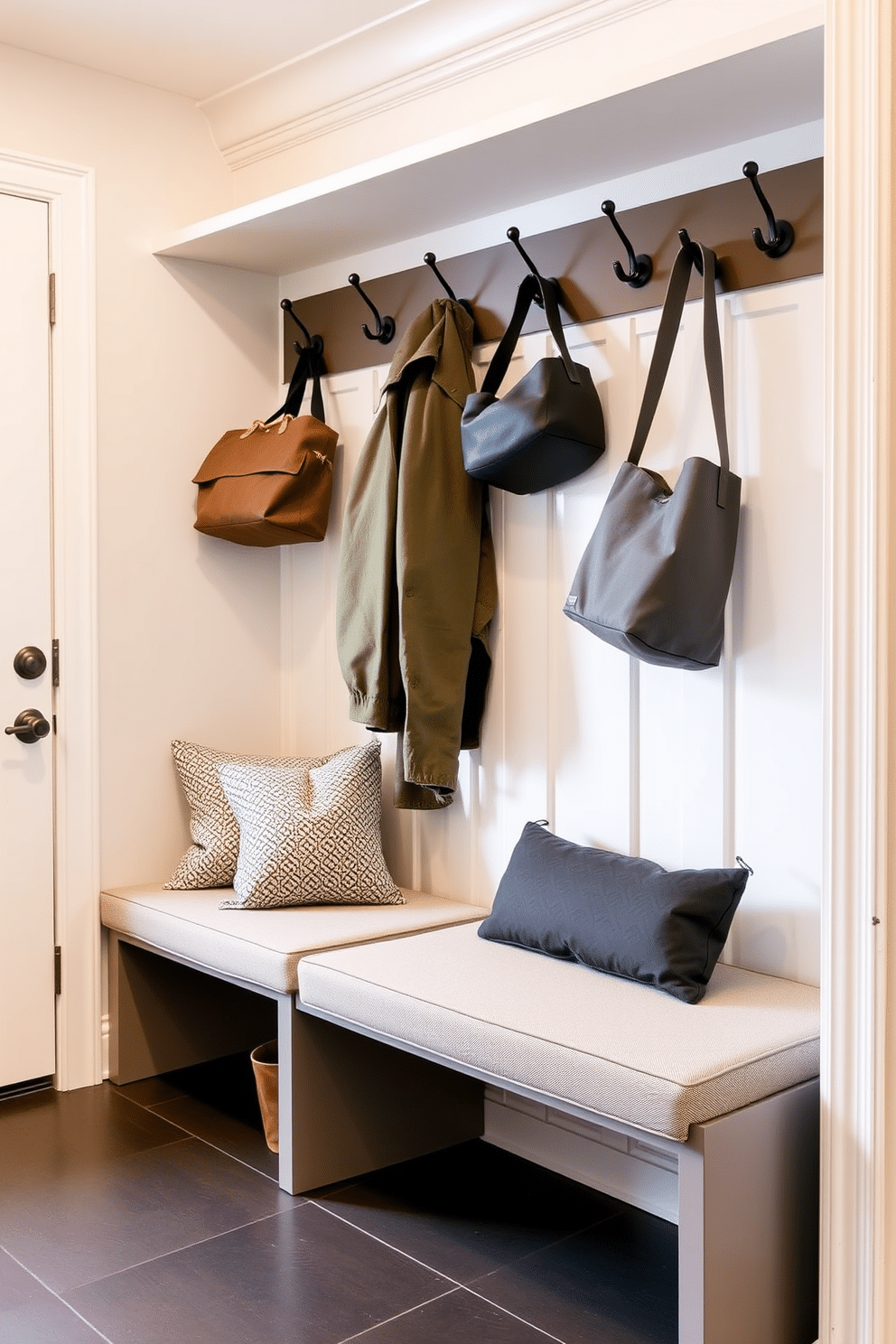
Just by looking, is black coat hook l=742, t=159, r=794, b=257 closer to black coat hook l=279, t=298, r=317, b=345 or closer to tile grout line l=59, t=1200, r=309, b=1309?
black coat hook l=279, t=298, r=317, b=345

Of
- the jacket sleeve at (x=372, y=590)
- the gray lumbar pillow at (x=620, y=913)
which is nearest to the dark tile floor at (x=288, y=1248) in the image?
the gray lumbar pillow at (x=620, y=913)

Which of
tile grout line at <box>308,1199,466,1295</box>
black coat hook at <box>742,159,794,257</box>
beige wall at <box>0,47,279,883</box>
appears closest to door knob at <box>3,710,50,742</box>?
beige wall at <box>0,47,279,883</box>

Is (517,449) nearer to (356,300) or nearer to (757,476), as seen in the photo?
(757,476)

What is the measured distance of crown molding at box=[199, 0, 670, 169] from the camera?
98.8 inches

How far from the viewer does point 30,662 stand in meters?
2.94

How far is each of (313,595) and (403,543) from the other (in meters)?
0.71

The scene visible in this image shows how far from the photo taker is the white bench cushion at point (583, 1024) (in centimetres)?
182

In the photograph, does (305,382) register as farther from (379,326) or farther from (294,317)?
(379,326)

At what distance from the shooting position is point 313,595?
331 centimetres

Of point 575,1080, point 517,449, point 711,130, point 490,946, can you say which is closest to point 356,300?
point 517,449

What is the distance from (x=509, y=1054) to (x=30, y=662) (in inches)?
61.6

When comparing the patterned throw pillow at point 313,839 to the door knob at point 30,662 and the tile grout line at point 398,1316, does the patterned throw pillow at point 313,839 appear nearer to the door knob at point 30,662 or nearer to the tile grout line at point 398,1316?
the door knob at point 30,662

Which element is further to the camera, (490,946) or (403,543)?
(403,543)

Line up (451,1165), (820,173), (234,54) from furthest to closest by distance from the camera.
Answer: (234,54)
(451,1165)
(820,173)
